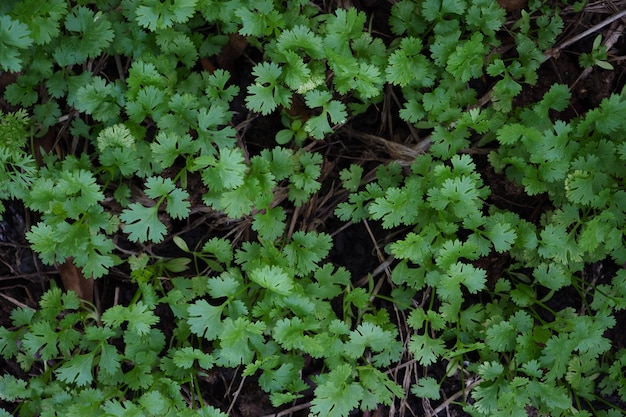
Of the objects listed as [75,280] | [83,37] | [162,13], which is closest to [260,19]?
[162,13]

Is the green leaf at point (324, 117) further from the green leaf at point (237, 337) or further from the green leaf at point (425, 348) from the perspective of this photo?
the green leaf at point (425, 348)

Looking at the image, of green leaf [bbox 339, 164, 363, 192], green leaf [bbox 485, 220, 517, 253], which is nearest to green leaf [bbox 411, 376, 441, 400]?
green leaf [bbox 485, 220, 517, 253]

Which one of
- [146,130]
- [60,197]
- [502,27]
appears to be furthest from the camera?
[502,27]

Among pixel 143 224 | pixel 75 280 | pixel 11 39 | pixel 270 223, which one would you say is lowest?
pixel 75 280

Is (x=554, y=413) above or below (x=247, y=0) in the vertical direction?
below

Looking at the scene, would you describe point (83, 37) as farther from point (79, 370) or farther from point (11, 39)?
point (79, 370)

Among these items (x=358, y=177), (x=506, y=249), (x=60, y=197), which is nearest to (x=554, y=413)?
(x=506, y=249)

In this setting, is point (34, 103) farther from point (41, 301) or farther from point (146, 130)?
point (41, 301)

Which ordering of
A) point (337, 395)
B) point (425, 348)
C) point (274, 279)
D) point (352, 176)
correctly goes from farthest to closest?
point (352, 176) → point (425, 348) → point (337, 395) → point (274, 279)
